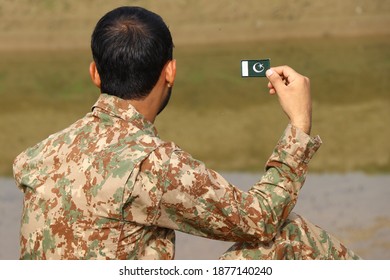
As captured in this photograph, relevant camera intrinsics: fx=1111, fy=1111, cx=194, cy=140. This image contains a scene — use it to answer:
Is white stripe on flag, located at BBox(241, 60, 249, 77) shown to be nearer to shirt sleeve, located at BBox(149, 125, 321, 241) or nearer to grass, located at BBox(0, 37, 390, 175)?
shirt sleeve, located at BBox(149, 125, 321, 241)

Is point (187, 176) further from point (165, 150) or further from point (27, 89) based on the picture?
point (27, 89)

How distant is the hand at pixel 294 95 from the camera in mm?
2859

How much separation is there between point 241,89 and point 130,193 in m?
6.31

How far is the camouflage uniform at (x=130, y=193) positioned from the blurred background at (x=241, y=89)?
256 centimetres

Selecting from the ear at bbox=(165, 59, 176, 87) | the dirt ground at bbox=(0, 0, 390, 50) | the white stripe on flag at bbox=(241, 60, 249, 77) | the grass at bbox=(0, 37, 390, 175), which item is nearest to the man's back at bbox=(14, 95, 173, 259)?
the ear at bbox=(165, 59, 176, 87)

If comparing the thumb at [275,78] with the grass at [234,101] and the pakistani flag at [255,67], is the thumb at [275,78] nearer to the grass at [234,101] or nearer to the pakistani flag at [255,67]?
the pakistani flag at [255,67]

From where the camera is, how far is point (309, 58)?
31.7 feet

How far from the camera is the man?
2617mm

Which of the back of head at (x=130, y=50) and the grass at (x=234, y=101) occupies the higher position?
the grass at (x=234, y=101)

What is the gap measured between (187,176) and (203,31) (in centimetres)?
801

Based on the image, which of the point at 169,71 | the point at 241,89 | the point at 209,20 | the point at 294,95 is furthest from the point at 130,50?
the point at 209,20

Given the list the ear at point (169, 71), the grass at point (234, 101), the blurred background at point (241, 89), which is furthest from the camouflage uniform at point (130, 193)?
the grass at point (234, 101)

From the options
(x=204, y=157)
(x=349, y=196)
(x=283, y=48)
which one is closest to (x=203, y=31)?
(x=283, y=48)

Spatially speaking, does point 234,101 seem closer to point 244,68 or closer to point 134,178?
point 244,68
